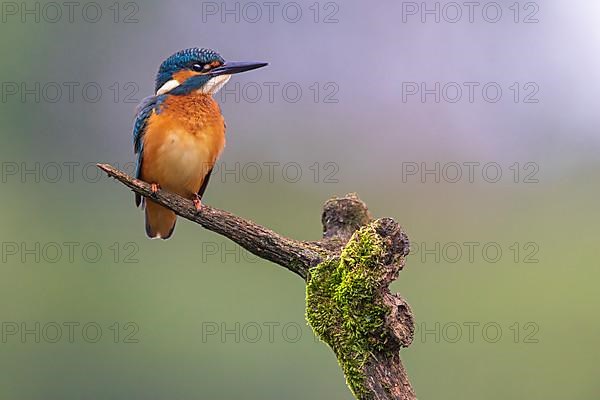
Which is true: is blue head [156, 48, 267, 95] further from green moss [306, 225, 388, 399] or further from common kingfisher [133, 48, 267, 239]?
green moss [306, 225, 388, 399]

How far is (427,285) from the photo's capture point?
4895mm

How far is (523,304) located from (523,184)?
124 cm

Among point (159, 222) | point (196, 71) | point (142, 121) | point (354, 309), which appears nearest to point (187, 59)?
point (196, 71)

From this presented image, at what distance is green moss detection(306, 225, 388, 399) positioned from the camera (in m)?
2.34

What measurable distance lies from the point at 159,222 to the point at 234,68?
0.86 m

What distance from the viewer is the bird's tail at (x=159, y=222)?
143 inches

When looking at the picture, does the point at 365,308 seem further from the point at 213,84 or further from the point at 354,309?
the point at 213,84

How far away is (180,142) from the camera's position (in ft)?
10.8

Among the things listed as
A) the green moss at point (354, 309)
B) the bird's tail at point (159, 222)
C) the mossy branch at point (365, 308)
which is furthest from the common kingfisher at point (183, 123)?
the green moss at point (354, 309)

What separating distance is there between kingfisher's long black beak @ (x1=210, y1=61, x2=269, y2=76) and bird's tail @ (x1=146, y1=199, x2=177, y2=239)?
718 mm

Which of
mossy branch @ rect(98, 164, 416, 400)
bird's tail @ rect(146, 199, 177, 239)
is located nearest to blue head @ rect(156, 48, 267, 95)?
bird's tail @ rect(146, 199, 177, 239)

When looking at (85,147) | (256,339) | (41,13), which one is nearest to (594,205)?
(256,339)

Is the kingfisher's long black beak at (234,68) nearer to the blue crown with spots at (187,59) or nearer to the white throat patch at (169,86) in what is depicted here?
the blue crown with spots at (187,59)

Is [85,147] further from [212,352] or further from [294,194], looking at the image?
[212,352]
